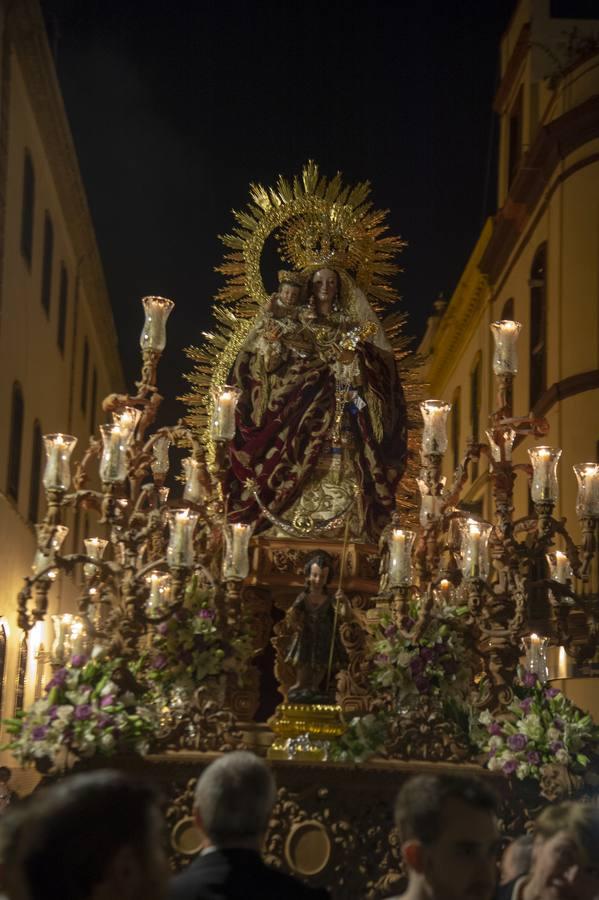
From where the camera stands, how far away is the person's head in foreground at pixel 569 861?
4.52 meters

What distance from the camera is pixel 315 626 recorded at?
11.4 meters

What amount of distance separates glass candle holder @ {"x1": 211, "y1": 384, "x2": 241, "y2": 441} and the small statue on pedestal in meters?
1.42

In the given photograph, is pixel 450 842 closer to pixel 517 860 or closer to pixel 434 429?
pixel 517 860

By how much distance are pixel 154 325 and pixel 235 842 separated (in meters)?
7.35

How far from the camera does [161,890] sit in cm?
318

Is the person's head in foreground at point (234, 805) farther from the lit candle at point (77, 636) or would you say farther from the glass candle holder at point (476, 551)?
the lit candle at point (77, 636)

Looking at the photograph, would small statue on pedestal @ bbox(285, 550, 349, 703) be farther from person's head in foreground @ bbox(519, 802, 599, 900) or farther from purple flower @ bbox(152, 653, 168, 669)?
person's head in foreground @ bbox(519, 802, 599, 900)

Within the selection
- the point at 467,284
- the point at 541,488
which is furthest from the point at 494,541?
the point at 467,284

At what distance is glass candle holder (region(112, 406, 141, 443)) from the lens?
1090 centimetres

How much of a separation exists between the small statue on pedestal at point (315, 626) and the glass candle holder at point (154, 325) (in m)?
2.11

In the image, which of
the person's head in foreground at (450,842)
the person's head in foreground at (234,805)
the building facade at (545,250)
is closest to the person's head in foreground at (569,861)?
the person's head in foreground at (450,842)

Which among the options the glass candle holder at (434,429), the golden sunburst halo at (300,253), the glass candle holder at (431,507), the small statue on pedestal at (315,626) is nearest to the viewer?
the glass candle holder at (434,429)

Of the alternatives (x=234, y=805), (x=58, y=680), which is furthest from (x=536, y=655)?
(x=234, y=805)

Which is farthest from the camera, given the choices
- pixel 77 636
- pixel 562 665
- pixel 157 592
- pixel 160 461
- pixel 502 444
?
pixel 562 665
